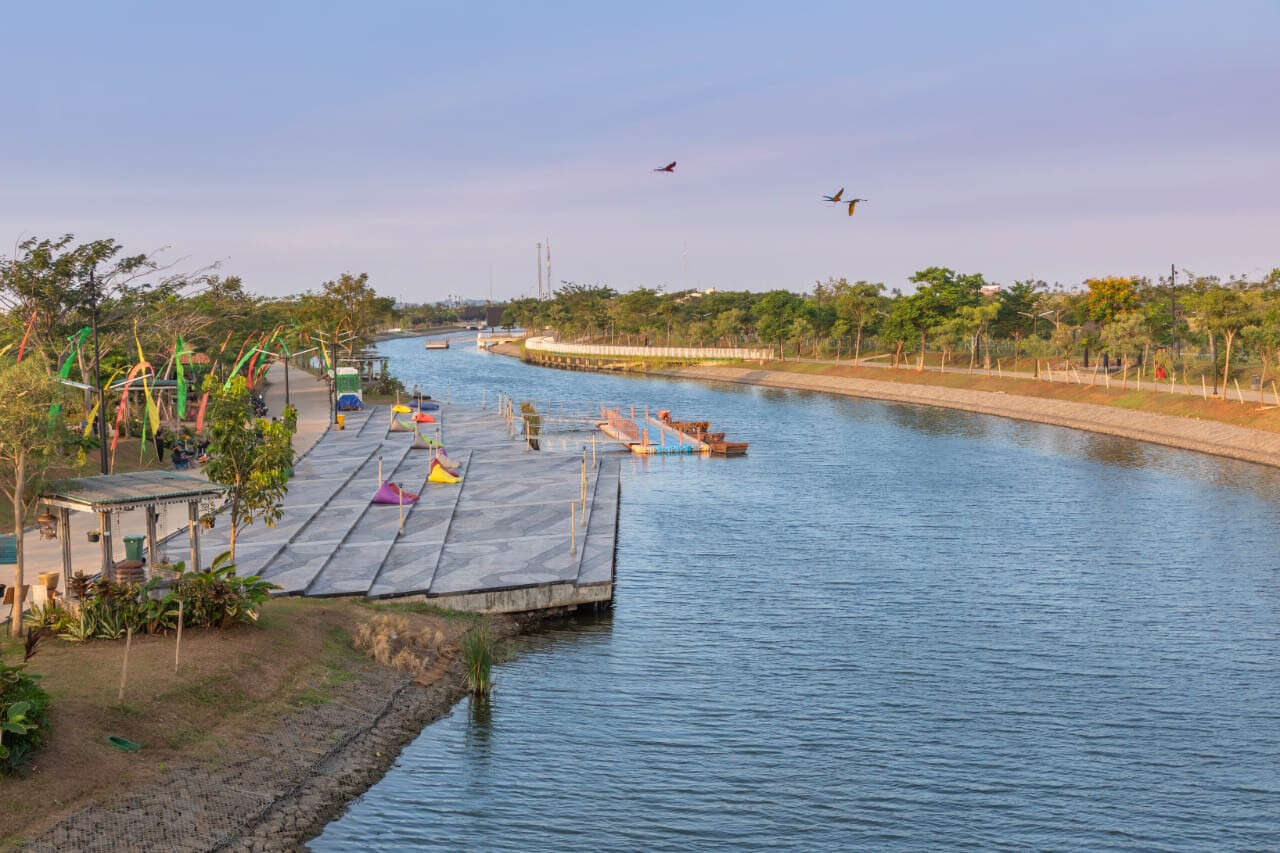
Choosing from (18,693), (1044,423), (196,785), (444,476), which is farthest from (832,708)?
(1044,423)

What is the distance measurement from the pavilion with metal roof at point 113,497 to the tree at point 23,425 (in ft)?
3.06

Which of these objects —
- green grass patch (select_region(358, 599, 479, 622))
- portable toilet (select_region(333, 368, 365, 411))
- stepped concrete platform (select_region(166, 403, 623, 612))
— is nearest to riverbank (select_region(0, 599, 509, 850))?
green grass patch (select_region(358, 599, 479, 622))

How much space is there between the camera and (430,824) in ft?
71.6

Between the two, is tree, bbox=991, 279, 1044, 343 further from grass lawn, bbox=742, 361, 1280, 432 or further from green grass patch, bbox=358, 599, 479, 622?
green grass patch, bbox=358, 599, 479, 622

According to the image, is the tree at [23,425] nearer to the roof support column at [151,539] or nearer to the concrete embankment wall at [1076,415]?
the roof support column at [151,539]

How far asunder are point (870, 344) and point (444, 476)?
11743cm

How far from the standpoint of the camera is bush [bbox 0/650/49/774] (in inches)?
715

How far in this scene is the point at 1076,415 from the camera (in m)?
90.0

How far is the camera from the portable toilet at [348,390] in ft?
302

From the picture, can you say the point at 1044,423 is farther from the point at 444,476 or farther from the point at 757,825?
the point at 757,825

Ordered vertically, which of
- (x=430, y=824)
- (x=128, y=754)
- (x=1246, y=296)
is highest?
(x=1246, y=296)

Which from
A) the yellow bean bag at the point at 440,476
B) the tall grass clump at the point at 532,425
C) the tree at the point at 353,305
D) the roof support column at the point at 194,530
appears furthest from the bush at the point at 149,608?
the tree at the point at 353,305

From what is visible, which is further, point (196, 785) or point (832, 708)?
point (832, 708)

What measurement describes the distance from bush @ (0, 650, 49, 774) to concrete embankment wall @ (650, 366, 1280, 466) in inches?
2586
